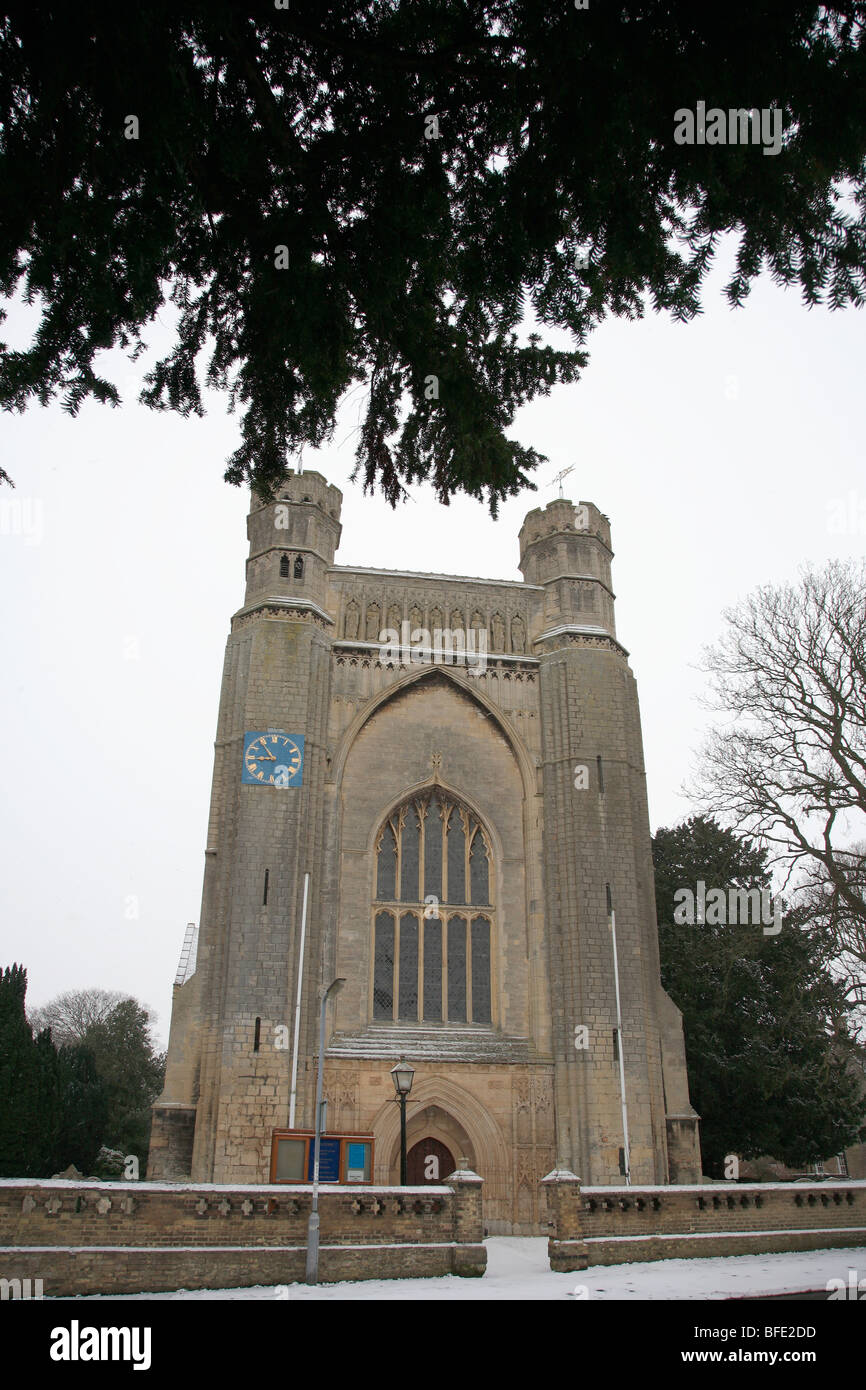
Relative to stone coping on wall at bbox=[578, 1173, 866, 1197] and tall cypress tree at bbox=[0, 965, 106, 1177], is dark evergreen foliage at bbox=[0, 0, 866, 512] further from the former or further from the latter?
tall cypress tree at bbox=[0, 965, 106, 1177]

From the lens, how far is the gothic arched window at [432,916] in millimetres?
22953

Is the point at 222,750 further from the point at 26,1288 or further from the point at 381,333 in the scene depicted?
the point at 381,333

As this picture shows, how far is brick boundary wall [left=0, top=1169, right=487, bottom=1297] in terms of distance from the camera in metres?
12.5

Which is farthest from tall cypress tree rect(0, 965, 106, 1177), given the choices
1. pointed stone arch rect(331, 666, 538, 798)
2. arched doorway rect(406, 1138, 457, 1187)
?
pointed stone arch rect(331, 666, 538, 798)

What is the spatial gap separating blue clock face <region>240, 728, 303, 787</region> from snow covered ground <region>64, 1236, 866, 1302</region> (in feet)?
33.3

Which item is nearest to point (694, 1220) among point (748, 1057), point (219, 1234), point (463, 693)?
point (219, 1234)

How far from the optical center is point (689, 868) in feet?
101

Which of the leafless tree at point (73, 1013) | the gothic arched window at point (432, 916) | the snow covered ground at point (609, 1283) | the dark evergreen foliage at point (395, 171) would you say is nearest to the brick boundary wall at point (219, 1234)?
the snow covered ground at point (609, 1283)

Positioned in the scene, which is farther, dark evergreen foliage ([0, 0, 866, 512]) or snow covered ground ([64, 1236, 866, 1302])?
snow covered ground ([64, 1236, 866, 1302])

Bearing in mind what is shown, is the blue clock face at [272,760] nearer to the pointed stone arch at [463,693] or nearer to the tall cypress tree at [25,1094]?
the pointed stone arch at [463,693]

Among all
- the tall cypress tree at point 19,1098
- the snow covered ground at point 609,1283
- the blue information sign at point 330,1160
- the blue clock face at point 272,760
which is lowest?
the snow covered ground at point 609,1283

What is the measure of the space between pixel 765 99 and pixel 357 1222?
44.7 ft

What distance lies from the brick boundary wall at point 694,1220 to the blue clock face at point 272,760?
10.0 meters

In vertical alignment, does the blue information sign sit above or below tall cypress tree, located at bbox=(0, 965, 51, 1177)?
below
